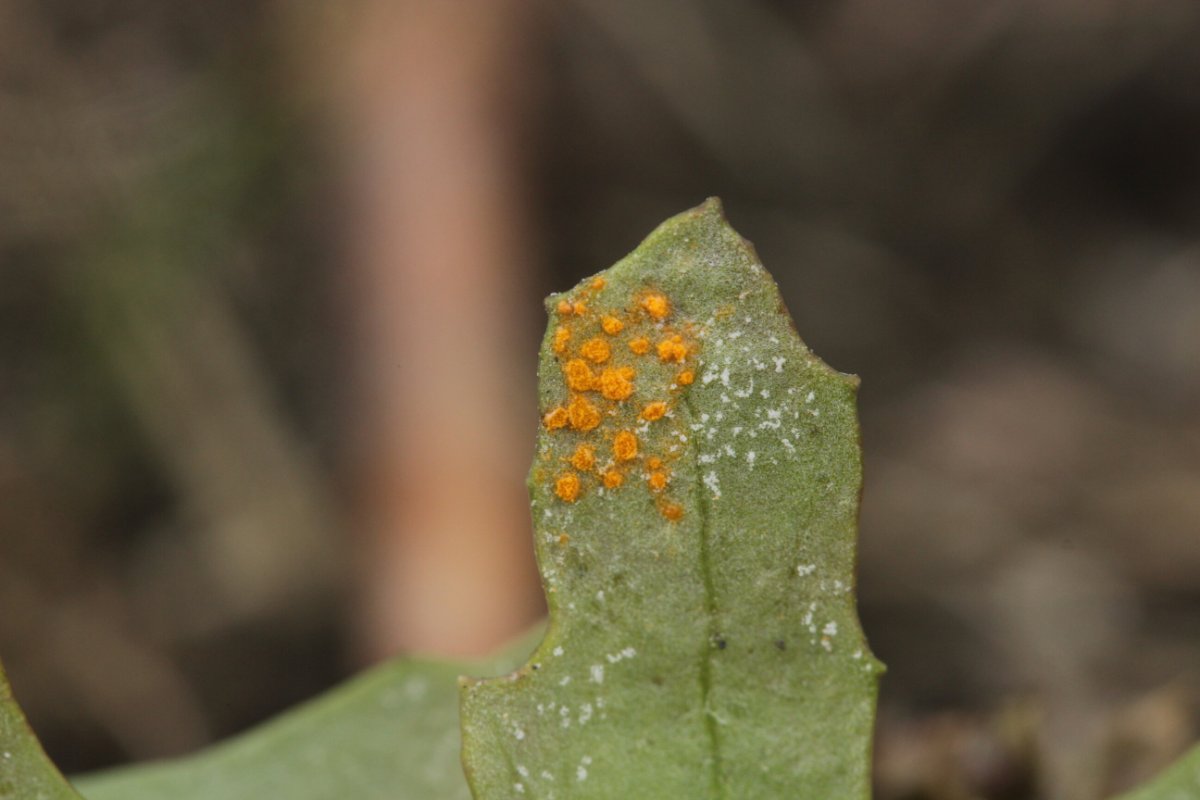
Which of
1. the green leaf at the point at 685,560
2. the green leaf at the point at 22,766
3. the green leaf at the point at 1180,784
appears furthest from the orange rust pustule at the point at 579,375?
the green leaf at the point at 1180,784

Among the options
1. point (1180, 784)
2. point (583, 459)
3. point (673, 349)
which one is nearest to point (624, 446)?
point (583, 459)

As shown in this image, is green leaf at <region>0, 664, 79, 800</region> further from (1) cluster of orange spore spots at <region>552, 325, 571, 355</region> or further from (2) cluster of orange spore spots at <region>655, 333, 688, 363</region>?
(2) cluster of orange spore spots at <region>655, 333, 688, 363</region>

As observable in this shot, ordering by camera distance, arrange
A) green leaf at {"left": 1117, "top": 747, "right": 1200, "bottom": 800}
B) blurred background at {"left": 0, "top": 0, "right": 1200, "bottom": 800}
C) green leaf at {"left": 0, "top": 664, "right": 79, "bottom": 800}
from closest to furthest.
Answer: green leaf at {"left": 0, "top": 664, "right": 79, "bottom": 800}
green leaf at {"left": 1117, "top": 747, "right": 1200, "bottom": 800}
blurred background at {"left": 0, "top": 0, "right": 1200, "bottom": 800}

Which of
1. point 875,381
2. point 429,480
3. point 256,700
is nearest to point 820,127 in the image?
point 875,381

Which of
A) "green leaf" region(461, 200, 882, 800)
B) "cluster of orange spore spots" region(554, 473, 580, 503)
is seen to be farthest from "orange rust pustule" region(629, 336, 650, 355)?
"cluster of orange spore spots" region(554, 473, 580, 503)

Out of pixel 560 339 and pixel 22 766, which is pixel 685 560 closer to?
pixel 560 339
